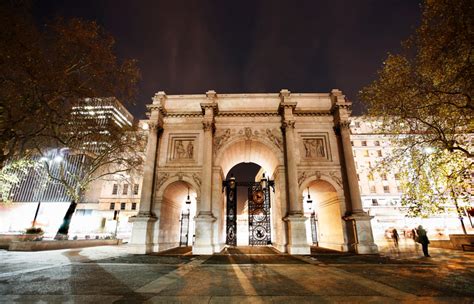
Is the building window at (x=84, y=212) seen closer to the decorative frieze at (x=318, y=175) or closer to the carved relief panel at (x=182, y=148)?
the carved relief panel at (x=182, y=148)

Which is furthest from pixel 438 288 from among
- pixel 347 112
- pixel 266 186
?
pixel 266 186

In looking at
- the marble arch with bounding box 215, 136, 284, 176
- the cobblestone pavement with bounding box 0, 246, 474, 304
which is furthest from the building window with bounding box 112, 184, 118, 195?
the cobblestone pavement with bounding box 0, 246, 474, 304

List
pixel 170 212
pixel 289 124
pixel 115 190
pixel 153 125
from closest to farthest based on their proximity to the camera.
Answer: pixel 289 124
pixel 153 125
pixel 170 212
pixel 115 190

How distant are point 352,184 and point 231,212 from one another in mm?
10190

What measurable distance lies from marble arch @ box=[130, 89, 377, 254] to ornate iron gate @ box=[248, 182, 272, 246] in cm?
220

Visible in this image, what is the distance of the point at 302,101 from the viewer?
19.1 metres

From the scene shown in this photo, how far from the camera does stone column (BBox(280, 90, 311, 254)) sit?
14383 millimetres

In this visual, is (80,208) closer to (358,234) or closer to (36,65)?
(36,65)

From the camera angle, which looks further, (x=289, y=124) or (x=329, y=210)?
(x=329, y=210)

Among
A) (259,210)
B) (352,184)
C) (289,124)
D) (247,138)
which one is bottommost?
(259,210)

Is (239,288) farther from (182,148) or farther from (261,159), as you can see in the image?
(261,159)

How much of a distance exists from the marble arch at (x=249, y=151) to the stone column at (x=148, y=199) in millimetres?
61

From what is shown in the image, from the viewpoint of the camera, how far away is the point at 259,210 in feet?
66.8

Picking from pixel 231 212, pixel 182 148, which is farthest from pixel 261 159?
pixel 182 148
